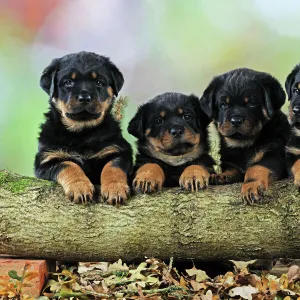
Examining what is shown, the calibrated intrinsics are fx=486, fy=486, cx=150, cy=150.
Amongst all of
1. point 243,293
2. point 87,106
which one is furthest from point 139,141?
point 243,293

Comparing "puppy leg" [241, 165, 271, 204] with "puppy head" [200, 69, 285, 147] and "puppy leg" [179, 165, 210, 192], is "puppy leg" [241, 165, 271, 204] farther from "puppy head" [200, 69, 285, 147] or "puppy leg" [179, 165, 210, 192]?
"puppy head" [200, 69, 285, 147]

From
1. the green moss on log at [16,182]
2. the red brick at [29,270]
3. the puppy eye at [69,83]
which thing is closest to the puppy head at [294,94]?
the puppy eye at [69,83]

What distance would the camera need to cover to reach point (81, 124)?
13.3ft

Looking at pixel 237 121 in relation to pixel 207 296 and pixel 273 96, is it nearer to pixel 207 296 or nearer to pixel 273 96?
pixel 273 96

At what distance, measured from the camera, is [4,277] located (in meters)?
3.38

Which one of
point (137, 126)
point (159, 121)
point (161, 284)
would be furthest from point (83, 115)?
point (161, 284)

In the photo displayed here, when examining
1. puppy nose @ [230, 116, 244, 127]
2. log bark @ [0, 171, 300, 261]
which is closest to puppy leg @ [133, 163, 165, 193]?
log bark @ [0, 171, 300, 261]

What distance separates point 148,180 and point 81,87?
0.98 meters

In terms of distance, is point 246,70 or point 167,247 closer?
point 167,247

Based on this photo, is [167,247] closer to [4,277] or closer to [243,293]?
[243,293]

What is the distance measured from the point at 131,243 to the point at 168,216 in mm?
330

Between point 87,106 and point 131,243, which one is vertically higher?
point 87,106

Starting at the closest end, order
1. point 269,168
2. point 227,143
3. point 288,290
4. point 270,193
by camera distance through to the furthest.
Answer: point 288,290, point 270,193, point 269,168, point 227,143

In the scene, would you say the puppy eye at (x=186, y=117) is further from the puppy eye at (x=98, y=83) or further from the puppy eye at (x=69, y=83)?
the puppy eye at (x=69, y=83)
